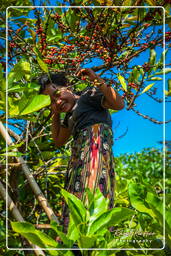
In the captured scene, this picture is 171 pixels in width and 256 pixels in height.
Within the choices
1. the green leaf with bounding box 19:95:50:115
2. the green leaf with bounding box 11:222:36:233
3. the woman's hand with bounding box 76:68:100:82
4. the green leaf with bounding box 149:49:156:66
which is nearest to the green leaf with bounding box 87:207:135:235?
the green leaf with bounding box 11:222:36:233

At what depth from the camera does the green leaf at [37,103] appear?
93cm

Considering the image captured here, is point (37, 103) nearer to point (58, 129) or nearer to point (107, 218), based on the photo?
point (107, 218)

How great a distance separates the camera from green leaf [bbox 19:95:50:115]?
0.93 meters

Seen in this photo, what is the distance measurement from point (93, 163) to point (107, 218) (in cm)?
43

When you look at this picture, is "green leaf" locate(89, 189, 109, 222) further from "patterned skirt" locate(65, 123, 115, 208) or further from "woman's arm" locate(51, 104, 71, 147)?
"woman's arm" locate(51, 104, 71, 147)

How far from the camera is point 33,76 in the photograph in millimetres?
1193

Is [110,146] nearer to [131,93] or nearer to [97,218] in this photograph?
[131,93]

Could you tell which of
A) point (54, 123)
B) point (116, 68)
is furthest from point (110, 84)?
point (54, 123)

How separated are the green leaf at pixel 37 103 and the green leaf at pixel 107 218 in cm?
35

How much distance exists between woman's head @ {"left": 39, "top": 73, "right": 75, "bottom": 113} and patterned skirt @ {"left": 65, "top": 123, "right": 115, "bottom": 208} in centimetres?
14

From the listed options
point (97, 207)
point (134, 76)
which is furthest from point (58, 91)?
point (97, 207)

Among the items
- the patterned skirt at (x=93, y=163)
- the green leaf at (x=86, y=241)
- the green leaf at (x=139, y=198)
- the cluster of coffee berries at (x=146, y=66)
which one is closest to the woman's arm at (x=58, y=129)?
the patterned skirt at (x=93, y=163)

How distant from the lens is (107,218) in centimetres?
72

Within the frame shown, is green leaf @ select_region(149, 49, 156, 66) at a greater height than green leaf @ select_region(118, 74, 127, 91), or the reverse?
green leaf @ select_region(149, 49, 156, 66)
